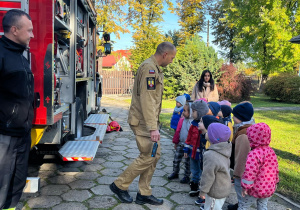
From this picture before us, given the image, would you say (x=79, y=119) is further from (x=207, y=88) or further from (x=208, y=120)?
(x=208, y=120)

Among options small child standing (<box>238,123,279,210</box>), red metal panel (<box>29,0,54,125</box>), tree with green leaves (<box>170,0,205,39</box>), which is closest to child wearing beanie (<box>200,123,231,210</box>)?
small child standing (<box>238,123,279,210</box>)

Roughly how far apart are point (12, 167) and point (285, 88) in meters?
20.2

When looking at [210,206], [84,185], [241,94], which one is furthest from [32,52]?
[241,94]

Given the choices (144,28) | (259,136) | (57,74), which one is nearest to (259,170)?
(259,136)

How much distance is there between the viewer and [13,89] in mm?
2307

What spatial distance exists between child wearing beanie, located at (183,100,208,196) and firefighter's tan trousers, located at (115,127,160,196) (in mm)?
528

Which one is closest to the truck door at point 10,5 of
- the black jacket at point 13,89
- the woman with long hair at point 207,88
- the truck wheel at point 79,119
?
the black jacket at point 13,89

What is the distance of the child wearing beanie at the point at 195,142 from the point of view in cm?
356

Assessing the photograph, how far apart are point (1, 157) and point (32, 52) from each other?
1169mm

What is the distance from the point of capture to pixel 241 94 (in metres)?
18.8

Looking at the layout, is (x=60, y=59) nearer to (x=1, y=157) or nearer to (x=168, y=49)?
(x=168, y=49)

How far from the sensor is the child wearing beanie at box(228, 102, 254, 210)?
122 inches

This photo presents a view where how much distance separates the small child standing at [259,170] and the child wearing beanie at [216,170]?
0.20 m

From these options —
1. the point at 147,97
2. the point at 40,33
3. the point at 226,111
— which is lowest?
the point at 226,111
